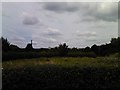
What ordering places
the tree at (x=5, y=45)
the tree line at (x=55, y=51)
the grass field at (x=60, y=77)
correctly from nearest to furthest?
the grass field at (x=60, y=77), the tree line at (x=55, y=51), the tree at (x=5, y=45)

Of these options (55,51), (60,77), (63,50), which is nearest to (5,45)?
(55,51)

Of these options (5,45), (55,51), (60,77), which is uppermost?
(5,45)

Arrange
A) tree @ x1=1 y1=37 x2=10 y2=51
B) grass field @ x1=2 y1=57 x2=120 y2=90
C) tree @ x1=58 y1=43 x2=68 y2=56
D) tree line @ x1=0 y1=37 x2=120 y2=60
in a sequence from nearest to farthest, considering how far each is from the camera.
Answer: grass field @ x1=2 y1=57 x2=120 y2=90, tree line @ x1=0 y1=37 x2=120 y2=60, tree @ x1=1 y1=37 x2=10 y2=51, tree @ x1=58 y1=43 x2=68 y2=56

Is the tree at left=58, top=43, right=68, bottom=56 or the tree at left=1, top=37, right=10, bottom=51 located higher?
the tree at left=1, top=37, right=10, bottom=51

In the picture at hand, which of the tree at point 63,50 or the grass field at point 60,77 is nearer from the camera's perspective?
the grass field at point 60,77

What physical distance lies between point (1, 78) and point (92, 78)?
405cm

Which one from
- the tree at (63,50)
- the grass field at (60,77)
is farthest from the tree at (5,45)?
the grass field at (60,77)

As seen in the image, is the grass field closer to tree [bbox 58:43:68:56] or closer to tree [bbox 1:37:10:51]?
tree [bbox 1:37:10:51]

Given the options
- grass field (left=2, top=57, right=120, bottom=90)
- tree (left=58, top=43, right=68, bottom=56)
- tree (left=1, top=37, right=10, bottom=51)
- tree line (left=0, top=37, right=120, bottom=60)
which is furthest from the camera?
tree (left=58, top=43, right=68, bottom=56)

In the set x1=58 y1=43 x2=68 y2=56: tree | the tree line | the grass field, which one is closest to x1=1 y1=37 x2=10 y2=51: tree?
the tree line

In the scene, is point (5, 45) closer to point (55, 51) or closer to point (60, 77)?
point (55, 51)

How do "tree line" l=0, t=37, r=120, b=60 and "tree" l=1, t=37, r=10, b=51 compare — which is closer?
"tree line" l=0, t=37, r=120, b=60

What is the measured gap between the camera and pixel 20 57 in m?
20.3

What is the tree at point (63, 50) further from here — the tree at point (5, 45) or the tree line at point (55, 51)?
the tree at point (5, 45)
